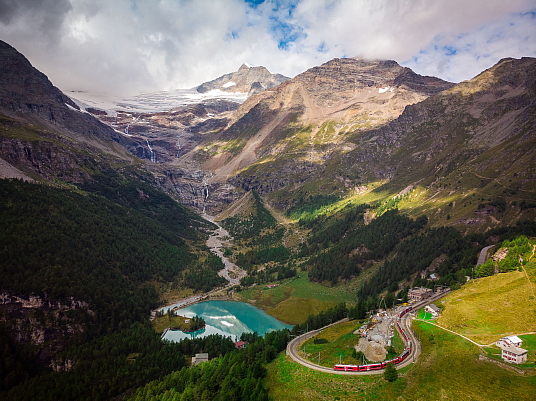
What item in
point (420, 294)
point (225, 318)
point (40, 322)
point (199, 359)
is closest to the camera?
point (420, 294)

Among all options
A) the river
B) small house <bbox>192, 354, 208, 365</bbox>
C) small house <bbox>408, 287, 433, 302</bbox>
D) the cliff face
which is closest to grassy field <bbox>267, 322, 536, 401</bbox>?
small house <bbox>408, 287, 433, 302</bbox>

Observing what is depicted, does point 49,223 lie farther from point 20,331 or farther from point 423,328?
point 423,328

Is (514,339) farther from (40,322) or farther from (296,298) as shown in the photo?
(40,322)

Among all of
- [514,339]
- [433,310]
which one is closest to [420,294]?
[433,310]

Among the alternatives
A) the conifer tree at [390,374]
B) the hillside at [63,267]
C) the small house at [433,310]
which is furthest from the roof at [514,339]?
the hillside at [63,267]

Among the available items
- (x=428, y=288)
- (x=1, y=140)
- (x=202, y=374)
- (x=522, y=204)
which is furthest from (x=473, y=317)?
(x=1, y=140)

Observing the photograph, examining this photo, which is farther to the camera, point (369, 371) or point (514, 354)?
point (369, 371)
